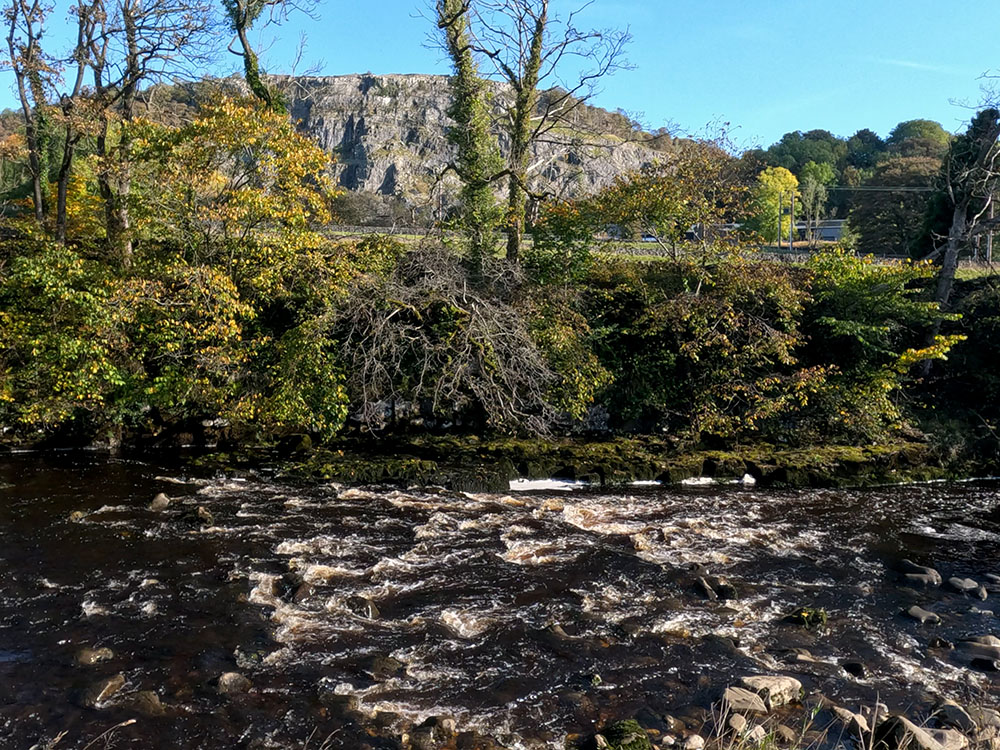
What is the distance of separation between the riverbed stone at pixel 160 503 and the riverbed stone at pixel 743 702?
393 inches

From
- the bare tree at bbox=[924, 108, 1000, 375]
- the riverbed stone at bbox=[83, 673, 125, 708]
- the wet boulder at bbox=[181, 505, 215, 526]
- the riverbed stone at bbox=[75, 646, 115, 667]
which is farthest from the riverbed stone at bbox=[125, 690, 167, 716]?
the bare tree at bbox=[924, 108, 1000, 375]

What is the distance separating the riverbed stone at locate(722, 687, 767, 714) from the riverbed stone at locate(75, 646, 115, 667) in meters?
6.66

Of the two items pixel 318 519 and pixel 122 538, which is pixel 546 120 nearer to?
pixel 318 519

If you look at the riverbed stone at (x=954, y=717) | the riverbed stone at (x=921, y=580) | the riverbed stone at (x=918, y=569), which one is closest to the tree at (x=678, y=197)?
the riverbed stone at (x=918, y=569)

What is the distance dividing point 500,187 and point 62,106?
41.4 feet

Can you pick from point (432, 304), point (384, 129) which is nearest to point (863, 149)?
point (384, 129)

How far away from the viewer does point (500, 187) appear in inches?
936

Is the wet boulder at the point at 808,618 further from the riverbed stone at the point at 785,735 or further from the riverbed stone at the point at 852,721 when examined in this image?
the riverbed stone at the point at 785,735

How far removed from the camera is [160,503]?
1263cm

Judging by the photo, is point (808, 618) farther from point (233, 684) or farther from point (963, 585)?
point (233, 684)

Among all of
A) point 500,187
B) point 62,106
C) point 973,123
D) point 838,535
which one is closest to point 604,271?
point 500,187

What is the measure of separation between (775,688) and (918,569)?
5.12m

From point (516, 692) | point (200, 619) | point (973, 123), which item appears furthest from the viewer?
point (973, 123)

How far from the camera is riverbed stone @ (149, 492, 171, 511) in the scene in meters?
12.6
